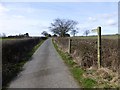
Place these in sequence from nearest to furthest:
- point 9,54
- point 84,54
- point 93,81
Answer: point 93,81 < point 84,54 < point 9,54

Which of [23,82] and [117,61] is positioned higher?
[117,61]

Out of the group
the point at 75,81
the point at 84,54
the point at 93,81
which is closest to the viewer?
the point at 93,81

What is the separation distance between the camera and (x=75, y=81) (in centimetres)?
1144

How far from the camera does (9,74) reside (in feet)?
47.2

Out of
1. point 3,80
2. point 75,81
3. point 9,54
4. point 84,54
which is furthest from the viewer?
point 9,54

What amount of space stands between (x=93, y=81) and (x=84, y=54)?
17.1 feet

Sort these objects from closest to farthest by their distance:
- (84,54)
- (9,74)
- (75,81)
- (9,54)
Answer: (75,81) → (9,74) → (84,54) → (9,54)

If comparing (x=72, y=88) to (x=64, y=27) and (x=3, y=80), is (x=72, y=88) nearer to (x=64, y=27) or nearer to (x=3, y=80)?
(x=3, y=80)

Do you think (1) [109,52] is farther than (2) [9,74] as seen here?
No

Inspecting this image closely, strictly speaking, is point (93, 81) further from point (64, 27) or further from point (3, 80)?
point (64, 27)

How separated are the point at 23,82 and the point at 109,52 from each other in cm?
423

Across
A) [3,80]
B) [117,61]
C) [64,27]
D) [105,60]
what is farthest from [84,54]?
[64,27]

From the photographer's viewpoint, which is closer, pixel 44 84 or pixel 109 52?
pixel 44 84

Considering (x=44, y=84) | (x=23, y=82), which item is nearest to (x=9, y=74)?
(x=23, y=82)
